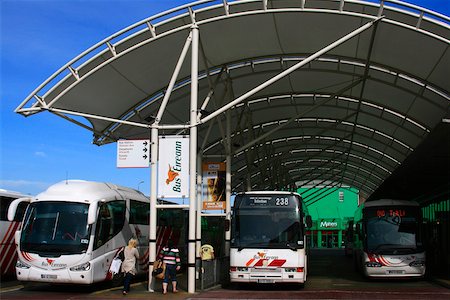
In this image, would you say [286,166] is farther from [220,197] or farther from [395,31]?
[395,31]

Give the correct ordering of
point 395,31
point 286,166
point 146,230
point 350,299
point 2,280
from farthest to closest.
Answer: point 286,166, point 146,230, point 2,280, point 395,31, point 350,299

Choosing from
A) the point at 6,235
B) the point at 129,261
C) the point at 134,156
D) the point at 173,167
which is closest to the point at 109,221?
the point at 129,261

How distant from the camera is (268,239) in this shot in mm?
18609

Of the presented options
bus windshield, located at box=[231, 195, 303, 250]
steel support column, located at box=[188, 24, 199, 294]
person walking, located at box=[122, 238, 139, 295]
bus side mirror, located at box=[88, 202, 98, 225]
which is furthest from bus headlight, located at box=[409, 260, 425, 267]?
bus side mirror, located at box=[88, 202, 98, 225]

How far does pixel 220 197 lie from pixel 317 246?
189 ft

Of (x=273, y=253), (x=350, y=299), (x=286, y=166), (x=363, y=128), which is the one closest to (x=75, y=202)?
(x=273, y=253)

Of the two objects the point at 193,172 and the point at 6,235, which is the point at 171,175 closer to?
the point at 193,172

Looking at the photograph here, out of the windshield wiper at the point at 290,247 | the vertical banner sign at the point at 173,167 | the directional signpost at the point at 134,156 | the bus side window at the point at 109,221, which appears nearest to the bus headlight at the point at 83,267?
the bus side window at the point at 109,221

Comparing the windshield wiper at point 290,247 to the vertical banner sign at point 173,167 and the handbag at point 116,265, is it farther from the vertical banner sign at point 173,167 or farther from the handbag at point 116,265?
the handbag at point 116,265

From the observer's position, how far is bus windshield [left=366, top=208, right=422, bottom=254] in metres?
21.8

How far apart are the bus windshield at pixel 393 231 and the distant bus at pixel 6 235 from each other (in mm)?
12320

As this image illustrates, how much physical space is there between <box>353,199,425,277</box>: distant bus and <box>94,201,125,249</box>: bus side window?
8.68m

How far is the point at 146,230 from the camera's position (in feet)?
78.2

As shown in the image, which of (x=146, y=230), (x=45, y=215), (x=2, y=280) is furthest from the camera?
(x=146, y=230)
